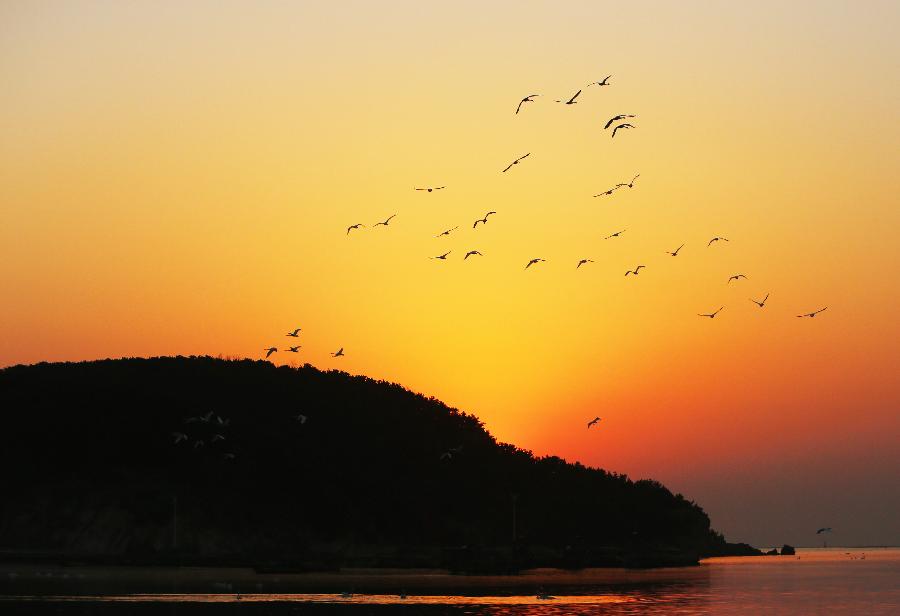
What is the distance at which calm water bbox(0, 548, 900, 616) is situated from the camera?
106938 mm

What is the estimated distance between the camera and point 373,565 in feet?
596

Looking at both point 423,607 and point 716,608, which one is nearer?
point 423,607

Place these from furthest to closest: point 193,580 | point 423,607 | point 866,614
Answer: point 193,580 < point 866,614 < point 423,607

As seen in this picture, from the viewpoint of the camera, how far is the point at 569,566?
196250 millimetres

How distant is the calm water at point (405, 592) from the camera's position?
10694 cm

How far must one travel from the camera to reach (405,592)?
13062 centimetres

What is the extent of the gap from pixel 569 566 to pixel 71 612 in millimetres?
108013

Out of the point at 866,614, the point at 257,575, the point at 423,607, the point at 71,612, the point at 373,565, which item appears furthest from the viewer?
the point at 373,565

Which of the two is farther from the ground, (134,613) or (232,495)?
(232,495)

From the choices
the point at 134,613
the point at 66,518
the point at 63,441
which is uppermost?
the point at 63,441

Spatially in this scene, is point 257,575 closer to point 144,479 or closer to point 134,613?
point 144,479

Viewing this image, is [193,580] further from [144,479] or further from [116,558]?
[144,479]

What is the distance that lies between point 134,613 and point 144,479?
323 ft

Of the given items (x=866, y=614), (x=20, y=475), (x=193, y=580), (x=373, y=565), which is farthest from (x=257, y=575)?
(x=866, y=614)
